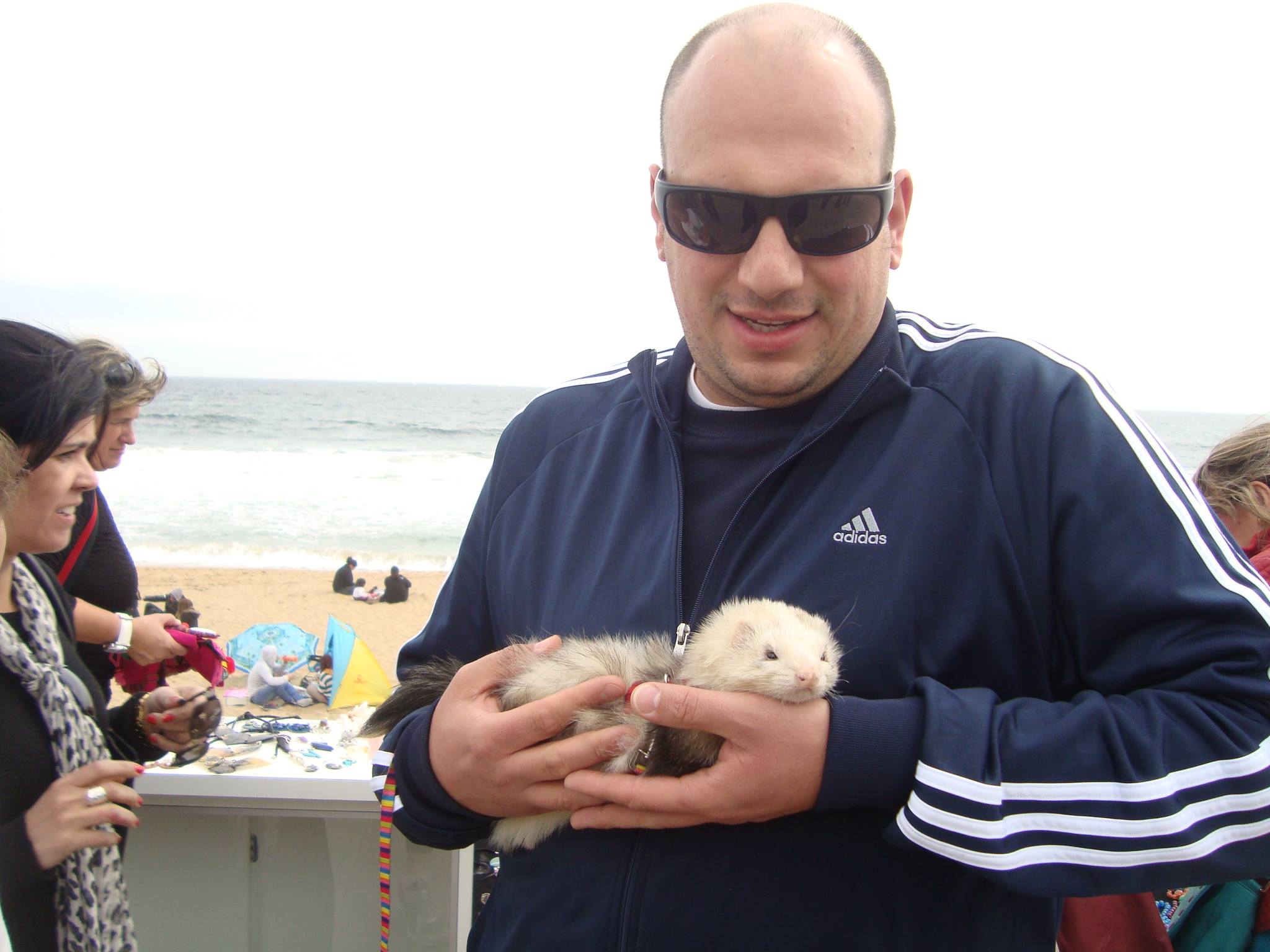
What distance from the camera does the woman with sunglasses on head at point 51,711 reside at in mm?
2500

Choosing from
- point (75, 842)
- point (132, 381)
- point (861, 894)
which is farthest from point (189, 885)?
point (861, 894)

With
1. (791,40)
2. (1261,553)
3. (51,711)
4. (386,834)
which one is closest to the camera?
(791,40)

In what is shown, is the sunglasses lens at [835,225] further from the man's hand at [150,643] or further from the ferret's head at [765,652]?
the man's hand at [150,643]

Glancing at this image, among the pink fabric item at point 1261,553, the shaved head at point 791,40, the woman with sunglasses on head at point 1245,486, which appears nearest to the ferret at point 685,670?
the shaved head at point 791,40

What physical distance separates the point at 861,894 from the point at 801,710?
1.21 feet

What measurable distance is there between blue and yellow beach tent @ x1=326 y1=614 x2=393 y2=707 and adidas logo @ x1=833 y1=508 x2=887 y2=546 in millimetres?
4349

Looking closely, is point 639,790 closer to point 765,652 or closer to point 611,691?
point 611,691

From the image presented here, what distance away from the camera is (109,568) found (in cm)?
408

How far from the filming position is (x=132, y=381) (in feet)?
14.1

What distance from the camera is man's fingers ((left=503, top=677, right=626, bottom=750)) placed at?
1.56 m

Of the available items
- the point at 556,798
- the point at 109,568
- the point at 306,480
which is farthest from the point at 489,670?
the point at 306,480

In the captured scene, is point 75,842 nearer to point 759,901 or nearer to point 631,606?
A: point 631,606

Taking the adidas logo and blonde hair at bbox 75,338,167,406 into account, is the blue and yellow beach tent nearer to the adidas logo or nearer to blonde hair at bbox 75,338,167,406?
blonde hair at bbox 75,338,167,406

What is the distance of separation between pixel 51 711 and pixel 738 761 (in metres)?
2.39
